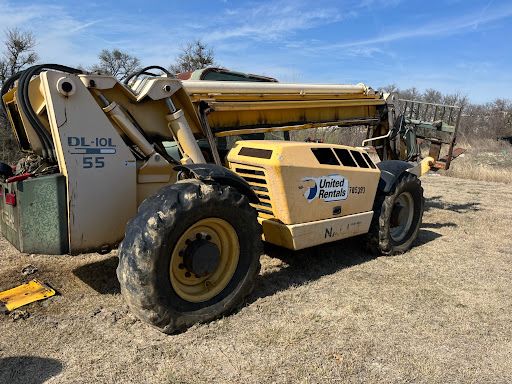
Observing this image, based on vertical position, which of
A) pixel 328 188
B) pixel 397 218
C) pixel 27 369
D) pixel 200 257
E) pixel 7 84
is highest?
pixel 7 84

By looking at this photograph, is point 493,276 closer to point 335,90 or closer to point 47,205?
point 335,90

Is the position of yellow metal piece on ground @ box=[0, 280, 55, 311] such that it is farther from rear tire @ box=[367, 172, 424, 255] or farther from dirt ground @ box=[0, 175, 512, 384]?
rear tire @ box=[367, 172, 424, 255]

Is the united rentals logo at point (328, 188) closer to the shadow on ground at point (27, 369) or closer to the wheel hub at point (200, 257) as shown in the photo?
the wheel hub at point (200, 257)

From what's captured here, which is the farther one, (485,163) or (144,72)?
(485,163)

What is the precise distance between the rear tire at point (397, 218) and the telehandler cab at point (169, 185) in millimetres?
280

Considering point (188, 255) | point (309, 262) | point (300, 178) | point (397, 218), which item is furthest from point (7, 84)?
point (397, 218)

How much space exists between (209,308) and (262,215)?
4.13 ft

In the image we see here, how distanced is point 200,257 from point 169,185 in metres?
0.66

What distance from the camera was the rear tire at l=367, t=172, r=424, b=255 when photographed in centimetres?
601

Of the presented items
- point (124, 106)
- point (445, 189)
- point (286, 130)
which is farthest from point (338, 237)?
point (445, 189)

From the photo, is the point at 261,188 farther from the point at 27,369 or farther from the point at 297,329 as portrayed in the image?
the point at 27,369

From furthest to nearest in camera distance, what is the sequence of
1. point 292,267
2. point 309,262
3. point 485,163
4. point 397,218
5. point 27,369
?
point 485,163
point 397,218
point 309,262
point 292,267
point 27,369

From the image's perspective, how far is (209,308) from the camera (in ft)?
13.3

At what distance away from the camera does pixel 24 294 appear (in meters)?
4.51
